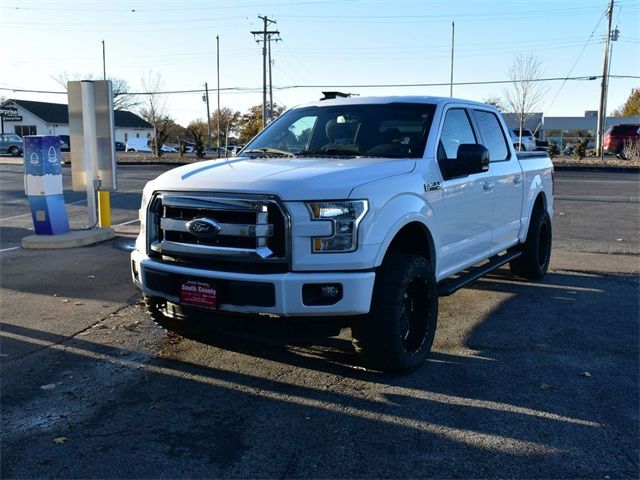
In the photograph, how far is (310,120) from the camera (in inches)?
229

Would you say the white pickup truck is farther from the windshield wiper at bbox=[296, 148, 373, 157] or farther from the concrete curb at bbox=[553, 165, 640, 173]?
the concrete curb at bbox=[553, 165, 640, 173]

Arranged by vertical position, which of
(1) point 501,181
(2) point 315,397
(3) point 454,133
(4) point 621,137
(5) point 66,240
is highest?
(4) point 621,137

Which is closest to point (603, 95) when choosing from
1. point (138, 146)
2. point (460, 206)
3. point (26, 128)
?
point (460, 206)

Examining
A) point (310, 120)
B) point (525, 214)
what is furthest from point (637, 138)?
point (310, 120)

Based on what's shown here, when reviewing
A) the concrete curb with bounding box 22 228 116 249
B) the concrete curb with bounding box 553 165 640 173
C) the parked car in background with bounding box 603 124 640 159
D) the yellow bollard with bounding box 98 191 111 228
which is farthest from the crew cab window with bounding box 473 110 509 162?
the parked car in background with bounding box 603 124 640 159

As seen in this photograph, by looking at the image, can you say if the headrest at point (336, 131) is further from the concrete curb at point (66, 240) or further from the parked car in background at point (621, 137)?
the parked car in background at point (621, 137)

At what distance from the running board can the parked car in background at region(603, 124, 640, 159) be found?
33.6 m

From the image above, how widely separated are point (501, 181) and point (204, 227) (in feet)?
11.2

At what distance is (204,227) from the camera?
4121mm

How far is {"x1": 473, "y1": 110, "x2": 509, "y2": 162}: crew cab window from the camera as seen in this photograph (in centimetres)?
630

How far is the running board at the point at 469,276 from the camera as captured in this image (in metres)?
5.19

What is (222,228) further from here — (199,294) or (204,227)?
(199,294)

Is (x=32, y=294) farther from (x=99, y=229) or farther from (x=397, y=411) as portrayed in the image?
(x=397, y=411)

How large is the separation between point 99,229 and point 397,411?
310 inches
